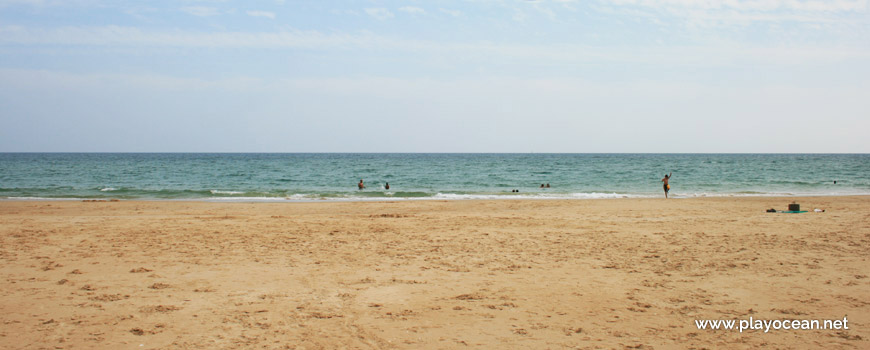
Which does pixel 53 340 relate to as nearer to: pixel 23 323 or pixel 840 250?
pixel 23 323

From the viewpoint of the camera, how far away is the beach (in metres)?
6.14

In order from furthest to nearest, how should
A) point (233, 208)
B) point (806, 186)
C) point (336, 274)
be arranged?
point (806, 186) → point (233, 208) → point (336, 274)

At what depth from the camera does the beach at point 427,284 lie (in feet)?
20.2

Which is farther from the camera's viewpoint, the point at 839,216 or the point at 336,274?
the point at 839,216

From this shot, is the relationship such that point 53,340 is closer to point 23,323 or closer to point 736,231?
point 23,323

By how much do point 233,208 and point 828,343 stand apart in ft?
62.9

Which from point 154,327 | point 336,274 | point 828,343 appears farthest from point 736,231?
point 154,327

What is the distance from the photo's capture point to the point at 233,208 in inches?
804

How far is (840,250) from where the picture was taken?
35.0 ft

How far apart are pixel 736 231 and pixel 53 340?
14.1 meters

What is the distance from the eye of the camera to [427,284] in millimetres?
8297

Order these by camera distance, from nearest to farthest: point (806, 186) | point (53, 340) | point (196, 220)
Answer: point (53, 340)
point (196, 220)
point (806, 186)

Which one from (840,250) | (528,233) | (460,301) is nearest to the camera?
(460,301)

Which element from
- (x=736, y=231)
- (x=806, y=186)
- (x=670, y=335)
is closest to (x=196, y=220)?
(x=670, y=335)
